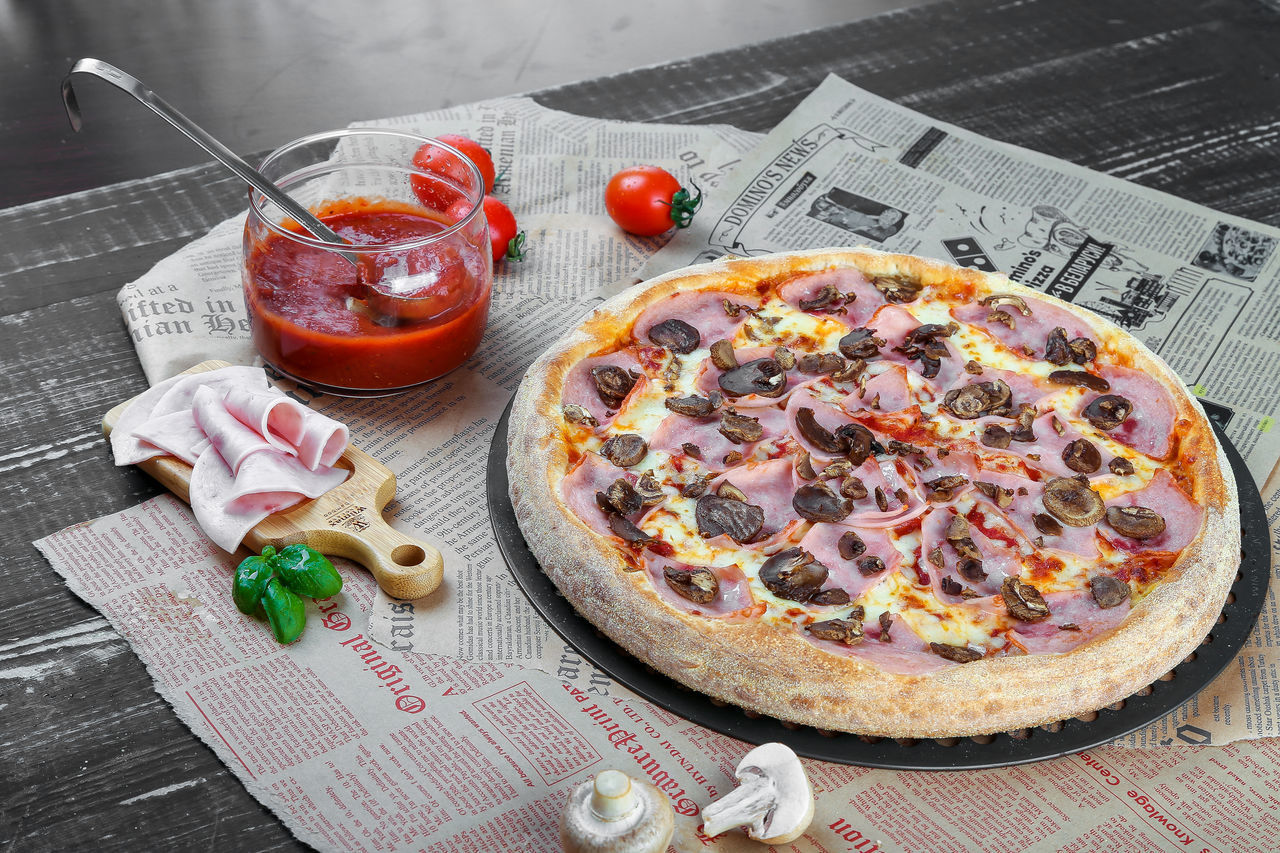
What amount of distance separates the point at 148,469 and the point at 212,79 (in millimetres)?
2305

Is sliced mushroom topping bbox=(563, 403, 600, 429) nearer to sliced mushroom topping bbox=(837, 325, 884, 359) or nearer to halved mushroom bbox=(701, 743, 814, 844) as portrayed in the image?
sliced mushroom topping bbox=(837, 325, 884, 359)

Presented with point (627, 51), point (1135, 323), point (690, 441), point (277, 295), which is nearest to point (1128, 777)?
point (690, 441)

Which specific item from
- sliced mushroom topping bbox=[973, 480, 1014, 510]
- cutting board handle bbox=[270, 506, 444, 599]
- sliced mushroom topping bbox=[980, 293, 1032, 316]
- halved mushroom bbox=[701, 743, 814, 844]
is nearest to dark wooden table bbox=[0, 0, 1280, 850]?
cutting board handle bbox=[270, 506, 444, 599]

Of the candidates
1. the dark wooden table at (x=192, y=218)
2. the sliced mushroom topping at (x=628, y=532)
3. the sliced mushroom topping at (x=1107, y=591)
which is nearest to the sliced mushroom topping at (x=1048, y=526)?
the sliced mushroom topping at (x=1107, y=591)

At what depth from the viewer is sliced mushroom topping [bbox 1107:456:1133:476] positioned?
7.51 feet

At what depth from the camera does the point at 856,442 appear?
7.46ft

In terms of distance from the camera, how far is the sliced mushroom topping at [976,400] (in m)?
2.40

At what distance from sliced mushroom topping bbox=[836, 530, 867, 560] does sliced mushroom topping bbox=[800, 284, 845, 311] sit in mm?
716

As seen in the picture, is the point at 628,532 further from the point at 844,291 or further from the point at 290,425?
the point at 844,291

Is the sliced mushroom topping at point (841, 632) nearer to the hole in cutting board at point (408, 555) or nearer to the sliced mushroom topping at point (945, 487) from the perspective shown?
the sliced mushroom topping at point (945, 487)

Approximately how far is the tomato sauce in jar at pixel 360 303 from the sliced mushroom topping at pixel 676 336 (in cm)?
40

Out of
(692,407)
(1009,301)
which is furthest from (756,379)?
(1009,301)

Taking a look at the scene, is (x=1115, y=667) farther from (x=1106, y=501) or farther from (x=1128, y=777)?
(x=1106, y=501)

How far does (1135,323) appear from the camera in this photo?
118 inches
